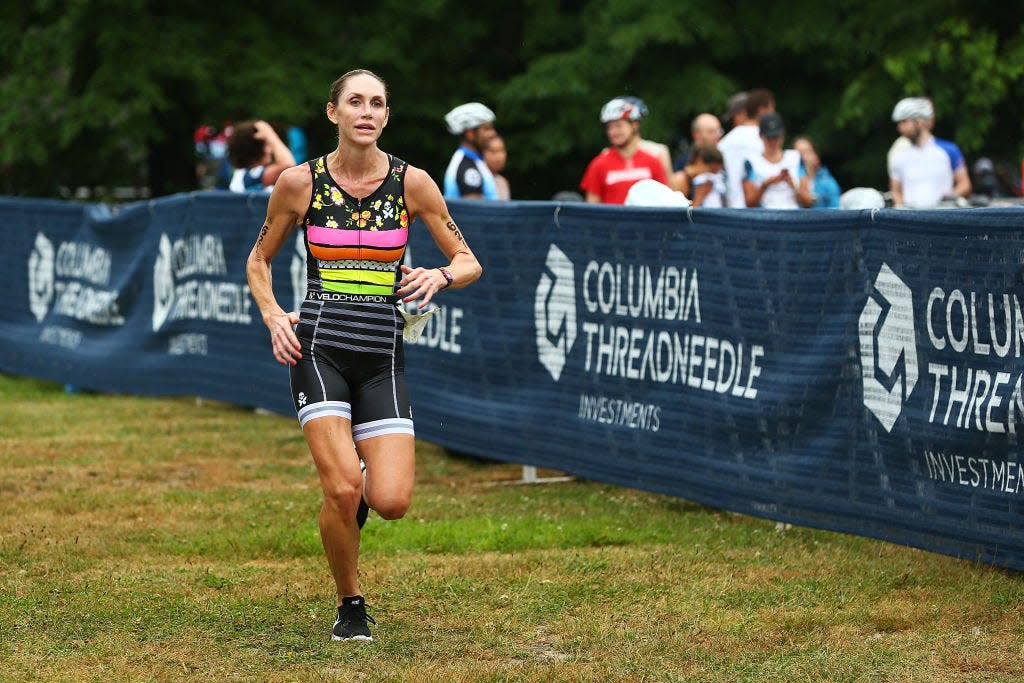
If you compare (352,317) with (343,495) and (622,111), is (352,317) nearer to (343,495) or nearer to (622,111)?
(343,495)

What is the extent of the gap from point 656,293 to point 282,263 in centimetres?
461

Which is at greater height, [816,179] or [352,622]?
[816,179]

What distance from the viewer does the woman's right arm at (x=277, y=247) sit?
6789 millimetres

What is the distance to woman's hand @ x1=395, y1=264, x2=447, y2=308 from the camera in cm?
662

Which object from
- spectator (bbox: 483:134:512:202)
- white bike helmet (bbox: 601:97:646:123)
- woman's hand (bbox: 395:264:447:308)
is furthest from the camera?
spectator (bbox: 483:134:512:202)

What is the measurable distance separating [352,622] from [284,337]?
112cm

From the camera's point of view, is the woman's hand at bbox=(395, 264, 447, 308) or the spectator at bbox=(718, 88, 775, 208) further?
the spectator at bbox=(718, 88, 775, 208)

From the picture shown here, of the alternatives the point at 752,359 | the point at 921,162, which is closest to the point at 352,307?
the point at 752,359

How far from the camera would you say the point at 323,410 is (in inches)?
269

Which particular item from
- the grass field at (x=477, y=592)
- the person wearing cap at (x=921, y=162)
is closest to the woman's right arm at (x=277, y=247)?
the grass field at (x=477, y=592)

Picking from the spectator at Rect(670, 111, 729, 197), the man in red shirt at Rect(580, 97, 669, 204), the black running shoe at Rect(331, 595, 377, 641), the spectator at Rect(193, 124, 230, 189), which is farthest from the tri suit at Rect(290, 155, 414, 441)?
the spectator at Rect(193, 124, 230, 189)

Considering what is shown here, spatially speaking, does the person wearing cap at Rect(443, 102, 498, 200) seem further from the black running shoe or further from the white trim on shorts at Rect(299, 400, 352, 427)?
the black running shoe

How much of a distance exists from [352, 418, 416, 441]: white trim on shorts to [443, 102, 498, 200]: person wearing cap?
18.9 feet

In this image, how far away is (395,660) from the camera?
6664 mm
